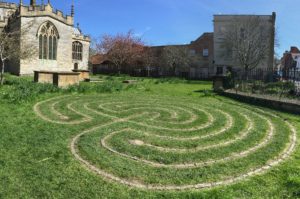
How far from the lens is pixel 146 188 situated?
16.2 ft

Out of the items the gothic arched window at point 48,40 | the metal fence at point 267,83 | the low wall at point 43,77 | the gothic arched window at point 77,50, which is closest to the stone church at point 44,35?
the gothic arched window at point 48,40

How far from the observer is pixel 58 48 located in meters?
36.4

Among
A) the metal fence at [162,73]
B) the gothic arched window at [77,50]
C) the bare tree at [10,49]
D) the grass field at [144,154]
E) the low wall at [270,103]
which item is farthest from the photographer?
the metal fence at [162,73]

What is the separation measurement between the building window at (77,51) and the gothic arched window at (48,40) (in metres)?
10.3

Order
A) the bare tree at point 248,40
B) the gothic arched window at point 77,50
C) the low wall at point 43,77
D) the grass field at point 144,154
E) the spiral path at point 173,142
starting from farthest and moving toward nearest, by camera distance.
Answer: the gothic arched window at point 77,50
the bare tree at point 248,40
the low wall at point 43,77
the spiral path at point 173,142
the grass field at point 144,154

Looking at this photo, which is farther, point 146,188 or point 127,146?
point 127,146

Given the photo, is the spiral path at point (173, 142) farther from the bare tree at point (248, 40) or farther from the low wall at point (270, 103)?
the bare tree at point (248, 40)

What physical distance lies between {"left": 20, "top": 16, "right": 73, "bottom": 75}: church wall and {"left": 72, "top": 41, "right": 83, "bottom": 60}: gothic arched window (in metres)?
8.58

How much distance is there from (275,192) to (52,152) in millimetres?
4401

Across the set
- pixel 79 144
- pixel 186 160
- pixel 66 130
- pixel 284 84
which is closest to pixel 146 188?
pixel 186 160

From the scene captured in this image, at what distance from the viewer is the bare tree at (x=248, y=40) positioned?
41.3 meters

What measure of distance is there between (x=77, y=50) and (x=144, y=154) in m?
43.1

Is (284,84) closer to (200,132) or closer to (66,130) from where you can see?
(200,132)

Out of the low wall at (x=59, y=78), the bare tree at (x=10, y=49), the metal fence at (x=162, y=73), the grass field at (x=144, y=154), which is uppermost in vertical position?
the bare tree at (x=10, y=49)
